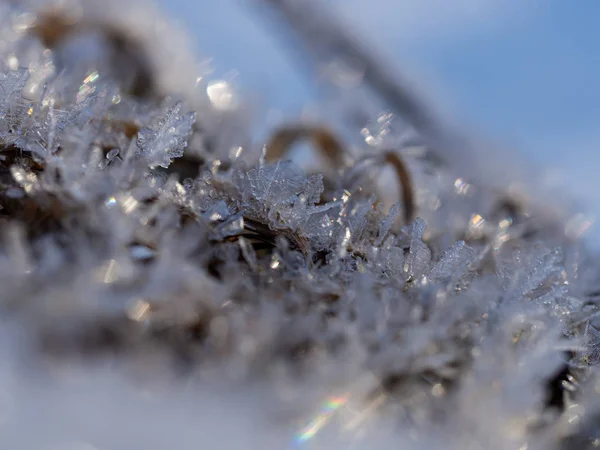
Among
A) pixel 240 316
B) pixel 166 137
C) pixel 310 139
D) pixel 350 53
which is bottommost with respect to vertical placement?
pixel 240 316

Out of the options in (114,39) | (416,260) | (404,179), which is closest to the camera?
(416,260)

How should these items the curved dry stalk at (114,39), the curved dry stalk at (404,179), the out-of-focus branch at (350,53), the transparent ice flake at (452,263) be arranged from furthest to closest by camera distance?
the out-of-focus branch at (350,53)
the curved dry stalk at (114,39)
the curved dry stalk at (404,179)
the transparent ice flake at (452,263)

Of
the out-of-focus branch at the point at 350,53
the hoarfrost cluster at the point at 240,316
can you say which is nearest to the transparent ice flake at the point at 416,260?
the hoarfrost cluster at the point at 240,316

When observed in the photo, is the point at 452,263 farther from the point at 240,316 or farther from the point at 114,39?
the point at 114,39

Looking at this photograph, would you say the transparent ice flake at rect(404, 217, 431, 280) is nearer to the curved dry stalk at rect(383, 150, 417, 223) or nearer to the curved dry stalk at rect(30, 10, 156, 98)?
the curved dry stalk at rect(383, 150, 417, 223)

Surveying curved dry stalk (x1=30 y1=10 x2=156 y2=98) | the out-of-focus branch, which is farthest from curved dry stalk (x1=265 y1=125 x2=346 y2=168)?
the out-of-focus branch

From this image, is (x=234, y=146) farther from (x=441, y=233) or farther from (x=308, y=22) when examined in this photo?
(x=308, y=22)

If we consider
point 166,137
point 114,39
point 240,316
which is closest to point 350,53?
point 114,39

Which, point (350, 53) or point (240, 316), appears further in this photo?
point (350, 53)

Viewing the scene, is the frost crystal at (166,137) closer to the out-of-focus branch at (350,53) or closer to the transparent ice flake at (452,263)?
the transparent ice flake at (452,263)

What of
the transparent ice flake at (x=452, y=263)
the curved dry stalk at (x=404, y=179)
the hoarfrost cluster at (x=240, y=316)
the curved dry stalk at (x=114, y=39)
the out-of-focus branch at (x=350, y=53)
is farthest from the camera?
the out-of-focus branch at (x=350, y=53)
